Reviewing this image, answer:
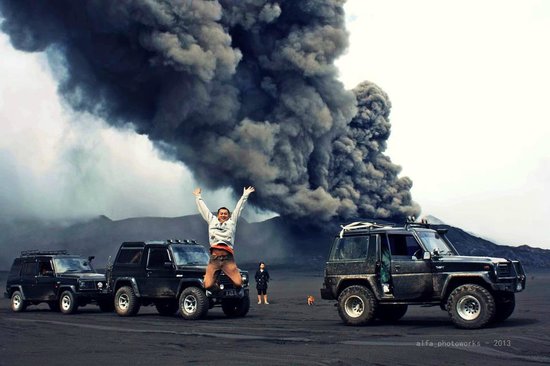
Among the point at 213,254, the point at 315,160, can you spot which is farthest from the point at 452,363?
the point at 315,160

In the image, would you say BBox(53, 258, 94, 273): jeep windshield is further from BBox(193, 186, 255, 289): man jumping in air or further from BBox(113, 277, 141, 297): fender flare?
BBox(193, 186, 255, 289): man jumping in air

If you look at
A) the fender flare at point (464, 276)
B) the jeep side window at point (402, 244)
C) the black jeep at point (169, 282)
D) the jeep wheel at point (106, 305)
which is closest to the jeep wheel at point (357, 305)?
the jeep side window at point (402, 244)

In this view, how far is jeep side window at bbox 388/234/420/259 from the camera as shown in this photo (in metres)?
18.4

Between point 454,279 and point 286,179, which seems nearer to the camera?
point 454,279

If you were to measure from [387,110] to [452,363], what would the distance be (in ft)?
263

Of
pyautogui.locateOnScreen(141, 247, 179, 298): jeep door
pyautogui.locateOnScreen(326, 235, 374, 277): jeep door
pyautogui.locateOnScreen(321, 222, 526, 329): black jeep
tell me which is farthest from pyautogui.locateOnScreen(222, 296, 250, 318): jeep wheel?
pyautogui.locateOnScreen(326, 235, 374, 277): jeep door

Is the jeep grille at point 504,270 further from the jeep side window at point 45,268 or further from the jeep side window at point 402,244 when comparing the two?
the jeep side window at point 45,268

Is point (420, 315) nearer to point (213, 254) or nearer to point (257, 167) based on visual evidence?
point (213, 254)

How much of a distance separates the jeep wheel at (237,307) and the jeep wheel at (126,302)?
2804 millimetres

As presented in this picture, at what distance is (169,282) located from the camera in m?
22.6

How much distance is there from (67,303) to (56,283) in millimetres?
Result: 953

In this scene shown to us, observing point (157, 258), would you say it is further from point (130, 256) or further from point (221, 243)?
point (221, 243)

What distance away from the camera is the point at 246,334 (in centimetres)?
1653

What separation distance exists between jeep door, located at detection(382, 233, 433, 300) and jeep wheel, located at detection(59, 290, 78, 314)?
468 inches
